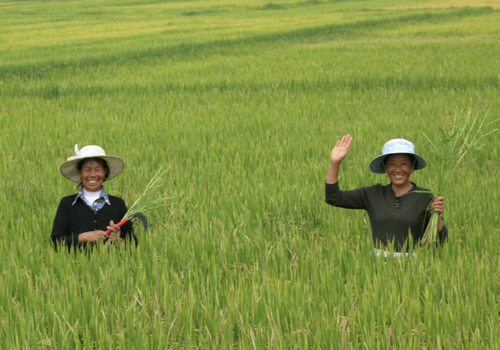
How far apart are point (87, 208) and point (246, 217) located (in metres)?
0.90

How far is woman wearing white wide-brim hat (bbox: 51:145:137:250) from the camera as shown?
3.19 meters

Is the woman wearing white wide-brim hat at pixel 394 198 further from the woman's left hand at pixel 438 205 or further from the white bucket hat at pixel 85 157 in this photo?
the white bucket hat at pixel 85 157

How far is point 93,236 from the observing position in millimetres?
3123

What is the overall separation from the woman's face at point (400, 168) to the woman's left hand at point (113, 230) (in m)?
1.34

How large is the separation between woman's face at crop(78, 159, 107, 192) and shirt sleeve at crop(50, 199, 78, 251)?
15 centimetres

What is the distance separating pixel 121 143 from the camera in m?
6.05

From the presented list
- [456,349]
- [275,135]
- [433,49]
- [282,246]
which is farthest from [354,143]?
[433,49]

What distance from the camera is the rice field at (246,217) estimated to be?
7.28 ft

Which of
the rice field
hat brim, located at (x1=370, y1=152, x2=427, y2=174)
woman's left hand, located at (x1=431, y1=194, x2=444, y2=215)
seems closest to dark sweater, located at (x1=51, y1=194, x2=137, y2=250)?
the rice field

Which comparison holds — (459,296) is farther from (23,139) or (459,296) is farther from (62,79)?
(62,79)

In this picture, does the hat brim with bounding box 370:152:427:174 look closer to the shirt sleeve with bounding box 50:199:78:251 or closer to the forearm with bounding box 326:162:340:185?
the forearm with bounding box 326:162:340:185

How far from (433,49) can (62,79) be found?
27.0 feet

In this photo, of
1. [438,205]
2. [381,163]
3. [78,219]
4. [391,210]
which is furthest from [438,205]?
[78,219]

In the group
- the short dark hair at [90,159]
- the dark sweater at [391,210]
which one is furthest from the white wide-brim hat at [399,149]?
the short dark hair at [90,159]
